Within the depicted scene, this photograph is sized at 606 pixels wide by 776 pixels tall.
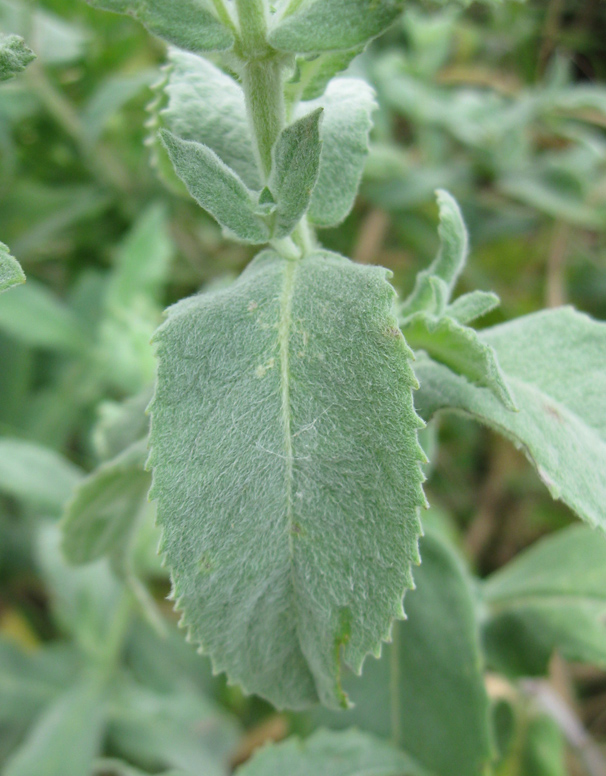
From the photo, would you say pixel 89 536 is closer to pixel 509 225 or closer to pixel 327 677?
pixel 327 677

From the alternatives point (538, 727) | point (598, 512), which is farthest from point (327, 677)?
point (538, 727)

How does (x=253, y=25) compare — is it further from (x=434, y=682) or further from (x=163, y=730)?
(x=163, y=730)

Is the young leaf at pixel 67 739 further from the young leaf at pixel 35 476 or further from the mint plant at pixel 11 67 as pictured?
the mint plant at pixel 11 67

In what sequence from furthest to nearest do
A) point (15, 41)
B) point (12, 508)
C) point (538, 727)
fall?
point (12, 508) < point (538, 727) < point (15, 41)

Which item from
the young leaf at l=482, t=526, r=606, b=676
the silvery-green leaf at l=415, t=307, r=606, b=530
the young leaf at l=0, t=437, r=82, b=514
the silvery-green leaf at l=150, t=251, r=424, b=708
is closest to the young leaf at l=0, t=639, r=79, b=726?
the young leaf at l=0, t=437, r=82, b=514

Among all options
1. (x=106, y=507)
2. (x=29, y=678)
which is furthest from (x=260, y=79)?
(x=29, y=678)

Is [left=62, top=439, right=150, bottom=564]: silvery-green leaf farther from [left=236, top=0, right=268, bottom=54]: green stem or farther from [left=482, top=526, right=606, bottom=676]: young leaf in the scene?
[left=482, top=526, right=606, bottom=676]: young leaf

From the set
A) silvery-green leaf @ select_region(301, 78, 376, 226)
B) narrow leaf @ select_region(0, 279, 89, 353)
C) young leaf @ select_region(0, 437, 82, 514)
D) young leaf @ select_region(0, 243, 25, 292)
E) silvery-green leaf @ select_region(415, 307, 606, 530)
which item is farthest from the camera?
narrow leaf @ select_region(0, 279, 89, 353)
